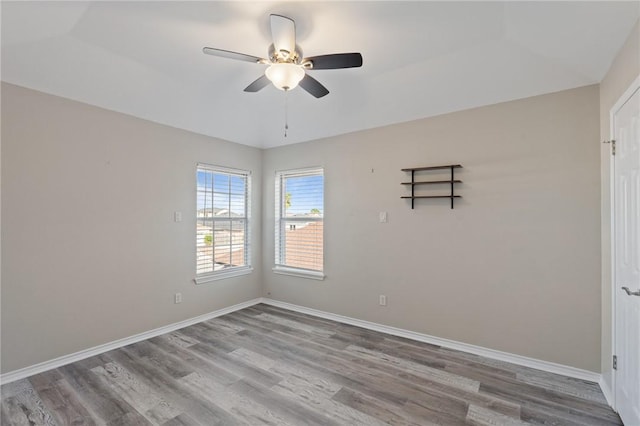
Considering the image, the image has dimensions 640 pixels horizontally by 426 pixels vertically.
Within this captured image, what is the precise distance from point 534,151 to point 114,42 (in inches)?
151

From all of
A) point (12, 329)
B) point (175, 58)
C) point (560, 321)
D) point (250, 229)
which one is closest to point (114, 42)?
point (175, 58)

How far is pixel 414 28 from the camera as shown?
7.28ft

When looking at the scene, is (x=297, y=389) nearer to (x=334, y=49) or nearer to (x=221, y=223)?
(x=221, y=223)

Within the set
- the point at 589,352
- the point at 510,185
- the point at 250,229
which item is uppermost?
the point at 510,185

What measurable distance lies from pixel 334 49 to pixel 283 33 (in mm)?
661

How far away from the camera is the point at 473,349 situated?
9.81 feet

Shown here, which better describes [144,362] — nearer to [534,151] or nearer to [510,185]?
[510,185]

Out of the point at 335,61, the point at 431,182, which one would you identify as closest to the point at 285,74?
the point at 335,61

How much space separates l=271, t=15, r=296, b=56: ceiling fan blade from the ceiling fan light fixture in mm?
141

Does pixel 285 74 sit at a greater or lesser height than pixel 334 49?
lesser

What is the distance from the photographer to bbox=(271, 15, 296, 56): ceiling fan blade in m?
1.87

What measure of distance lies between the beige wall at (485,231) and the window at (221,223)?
56.7 inches

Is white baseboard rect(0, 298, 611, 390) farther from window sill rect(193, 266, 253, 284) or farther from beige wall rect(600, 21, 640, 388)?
window sill rect(193, 266, 253, 284)

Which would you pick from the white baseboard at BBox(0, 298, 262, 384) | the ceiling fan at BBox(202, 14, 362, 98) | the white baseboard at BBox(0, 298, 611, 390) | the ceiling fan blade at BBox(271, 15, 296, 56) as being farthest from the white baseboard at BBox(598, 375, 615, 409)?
the white baseboard at BBox(0, 298, 262, 384)
